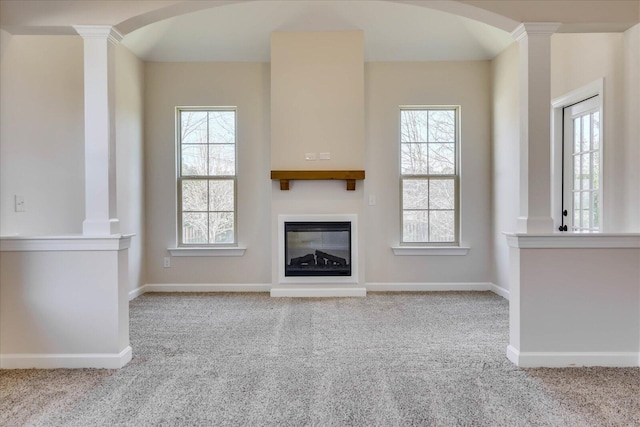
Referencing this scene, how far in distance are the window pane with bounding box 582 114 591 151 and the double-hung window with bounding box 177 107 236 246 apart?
3.68 m

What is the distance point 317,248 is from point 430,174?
1692mm

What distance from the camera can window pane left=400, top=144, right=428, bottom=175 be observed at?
17.3ft

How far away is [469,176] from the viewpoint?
5.21 metres

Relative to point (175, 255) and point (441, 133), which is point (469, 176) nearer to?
point (441, 133)

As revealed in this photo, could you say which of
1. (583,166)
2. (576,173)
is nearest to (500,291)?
(576,173)

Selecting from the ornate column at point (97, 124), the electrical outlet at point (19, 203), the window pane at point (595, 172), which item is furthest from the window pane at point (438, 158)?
the electrical outlet at point (19, 203)

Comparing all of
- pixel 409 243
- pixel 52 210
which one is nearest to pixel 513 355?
pixel 409 243

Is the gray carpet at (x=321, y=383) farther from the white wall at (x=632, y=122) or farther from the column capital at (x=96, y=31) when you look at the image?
the column capital at (x=96, y=31)

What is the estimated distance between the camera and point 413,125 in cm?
527

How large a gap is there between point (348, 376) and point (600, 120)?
2681 millimetres

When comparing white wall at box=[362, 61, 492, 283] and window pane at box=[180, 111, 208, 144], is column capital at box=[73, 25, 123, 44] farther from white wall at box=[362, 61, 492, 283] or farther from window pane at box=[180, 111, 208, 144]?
white wall at box=[362, 61, 492, 283]

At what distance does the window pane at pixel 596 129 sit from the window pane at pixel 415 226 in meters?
2.10

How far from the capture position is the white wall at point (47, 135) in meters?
3.38

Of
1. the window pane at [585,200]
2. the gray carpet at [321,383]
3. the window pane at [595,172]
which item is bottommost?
the gray carpet at [321,383]
